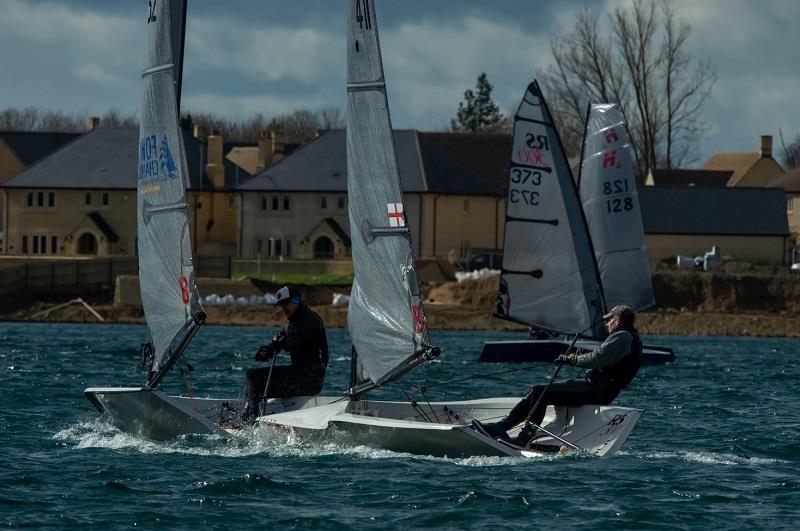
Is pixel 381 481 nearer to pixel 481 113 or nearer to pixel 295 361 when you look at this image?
pixel 295 361

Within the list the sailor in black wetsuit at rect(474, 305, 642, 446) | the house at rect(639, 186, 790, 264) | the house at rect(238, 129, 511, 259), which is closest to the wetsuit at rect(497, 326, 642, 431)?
the sailor in black wetsuit at rect(474, 305, 642, 446)

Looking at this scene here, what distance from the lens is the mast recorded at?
18531mm

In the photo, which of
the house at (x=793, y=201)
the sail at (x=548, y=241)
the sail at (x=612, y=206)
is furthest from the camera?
the house at (x=793, y=201)

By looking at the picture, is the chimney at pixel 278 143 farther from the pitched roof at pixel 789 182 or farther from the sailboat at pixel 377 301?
the sailboat at pixel 377 301

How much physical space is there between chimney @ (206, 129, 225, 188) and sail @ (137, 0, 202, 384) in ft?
205

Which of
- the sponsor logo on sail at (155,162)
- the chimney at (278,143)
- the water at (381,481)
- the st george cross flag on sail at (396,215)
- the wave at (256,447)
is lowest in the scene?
the water at (381,481)

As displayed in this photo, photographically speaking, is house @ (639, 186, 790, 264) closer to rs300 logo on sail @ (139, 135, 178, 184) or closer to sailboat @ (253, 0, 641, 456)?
rs300 logo on sail @ (139, 135, 178, 184)

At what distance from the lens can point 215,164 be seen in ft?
273

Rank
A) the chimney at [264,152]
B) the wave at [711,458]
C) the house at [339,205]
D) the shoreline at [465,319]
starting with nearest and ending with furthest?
1. the wave at [711,458]
2. the shoreline at [465,319]
3. the house at [339,205]
4. the chimney at [264,152]

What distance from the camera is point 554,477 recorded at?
1697 cm

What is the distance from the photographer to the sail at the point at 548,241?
3125 cm

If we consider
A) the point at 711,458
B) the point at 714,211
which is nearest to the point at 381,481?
the point at 711,458

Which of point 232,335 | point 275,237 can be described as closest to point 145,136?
point 232,335

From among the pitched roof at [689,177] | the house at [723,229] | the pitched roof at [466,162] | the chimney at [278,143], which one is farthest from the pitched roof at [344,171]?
the pitched roof at [689,177]
